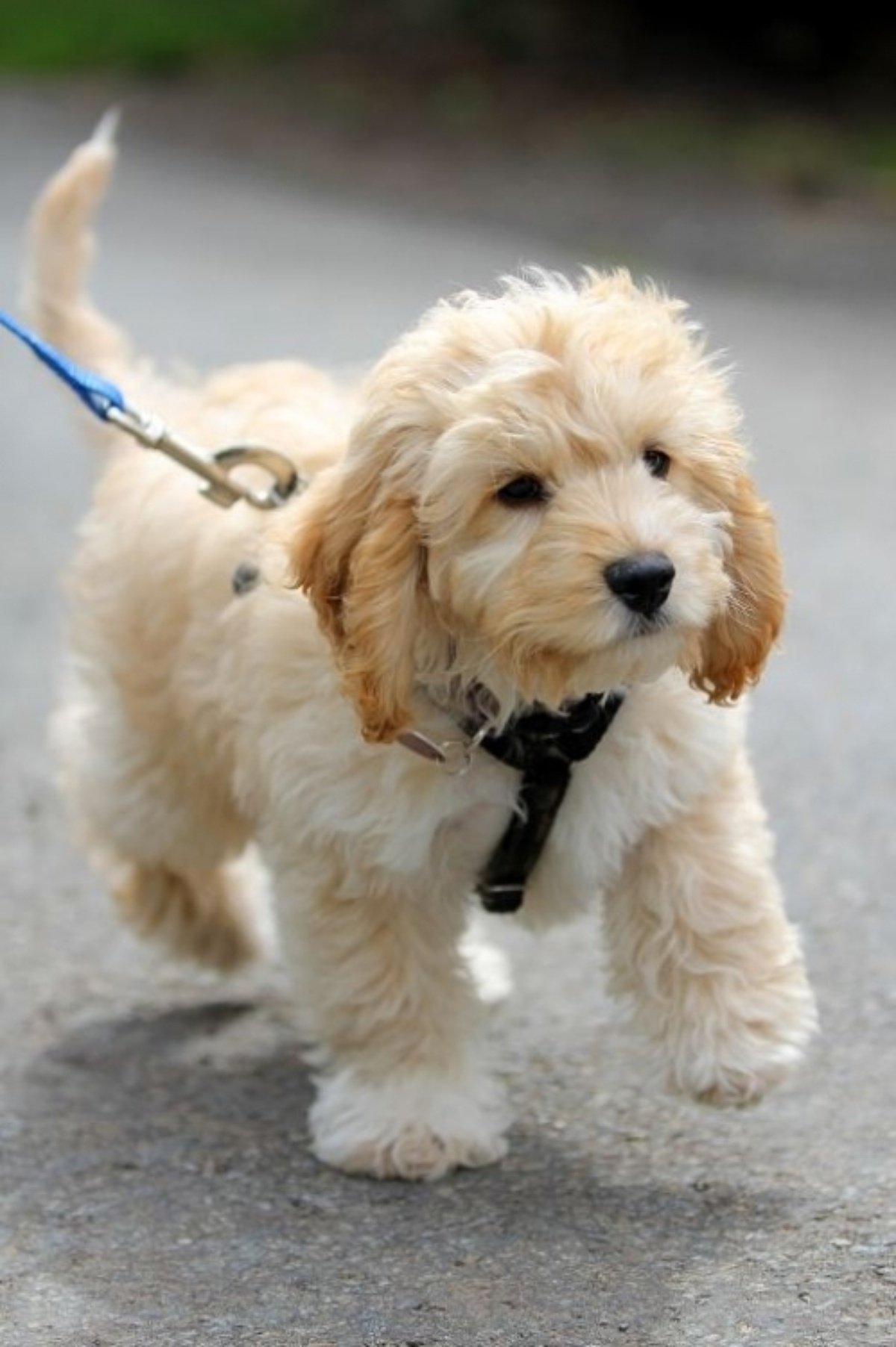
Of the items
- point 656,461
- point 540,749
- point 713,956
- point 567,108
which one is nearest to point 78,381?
point 540,749

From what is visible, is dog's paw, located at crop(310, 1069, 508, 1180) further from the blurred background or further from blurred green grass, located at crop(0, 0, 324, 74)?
blurred green grass, located at crop(0, 0, 324, 74)

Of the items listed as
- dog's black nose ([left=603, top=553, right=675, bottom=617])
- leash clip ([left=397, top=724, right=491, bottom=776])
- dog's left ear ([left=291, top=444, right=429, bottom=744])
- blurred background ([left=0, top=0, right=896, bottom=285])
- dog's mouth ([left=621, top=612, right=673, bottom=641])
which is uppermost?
blurred background ([left=0, top=0, right=896, bottom=285])

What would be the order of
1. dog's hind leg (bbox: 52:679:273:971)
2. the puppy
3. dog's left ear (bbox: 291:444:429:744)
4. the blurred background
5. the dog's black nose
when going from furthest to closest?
1. the blurred background
2. dog's hind leg (bbox: 52:679:273:971)
3. dog's left ear (bbox: 291:444:429:744)
4. the puppy
5. the dog's black nose

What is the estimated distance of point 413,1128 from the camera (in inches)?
170

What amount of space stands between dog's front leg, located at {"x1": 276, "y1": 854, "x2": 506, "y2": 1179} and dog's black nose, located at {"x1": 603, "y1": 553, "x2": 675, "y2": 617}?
886 mm

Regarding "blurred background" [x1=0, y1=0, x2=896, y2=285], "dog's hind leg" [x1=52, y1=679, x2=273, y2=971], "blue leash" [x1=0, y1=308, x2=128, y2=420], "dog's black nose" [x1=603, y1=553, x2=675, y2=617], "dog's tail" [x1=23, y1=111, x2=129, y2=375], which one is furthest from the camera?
"blurred background" [x1=0, y1=0, x2=896, y2=285]

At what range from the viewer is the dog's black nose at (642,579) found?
11.6ft

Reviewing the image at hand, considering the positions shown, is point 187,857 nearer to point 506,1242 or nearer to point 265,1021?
point 265,1021

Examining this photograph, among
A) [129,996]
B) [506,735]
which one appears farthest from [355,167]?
[506,735]

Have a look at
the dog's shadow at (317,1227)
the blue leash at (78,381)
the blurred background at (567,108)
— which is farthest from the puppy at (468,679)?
the blurred background at (567,108)

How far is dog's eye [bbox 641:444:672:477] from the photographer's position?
12.2 ft

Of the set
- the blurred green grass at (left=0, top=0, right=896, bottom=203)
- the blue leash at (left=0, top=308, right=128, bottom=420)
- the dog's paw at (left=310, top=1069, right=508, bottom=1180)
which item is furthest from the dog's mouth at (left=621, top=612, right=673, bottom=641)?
the blurred green grass at (left=0, top=0, right=896, bottom=203)

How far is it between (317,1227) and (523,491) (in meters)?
1.38

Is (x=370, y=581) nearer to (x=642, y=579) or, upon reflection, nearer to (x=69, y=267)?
(x=642, y=579)
